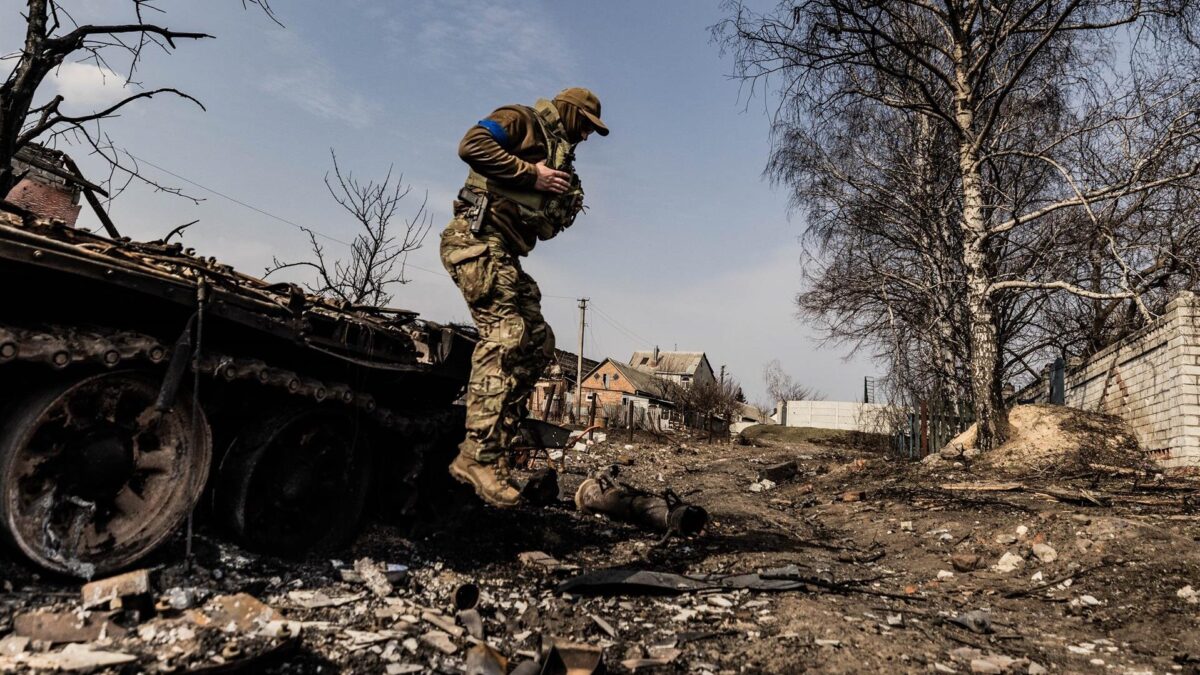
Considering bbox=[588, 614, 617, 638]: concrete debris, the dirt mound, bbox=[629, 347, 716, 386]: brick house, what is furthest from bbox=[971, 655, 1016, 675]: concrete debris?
bbox=[629, 347, 716, 386]: brick house

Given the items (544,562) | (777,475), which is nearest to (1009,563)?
(544,562)

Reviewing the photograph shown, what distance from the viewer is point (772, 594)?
392 cm

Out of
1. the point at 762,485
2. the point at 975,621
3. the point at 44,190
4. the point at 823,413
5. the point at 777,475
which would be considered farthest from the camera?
the point at 823,413

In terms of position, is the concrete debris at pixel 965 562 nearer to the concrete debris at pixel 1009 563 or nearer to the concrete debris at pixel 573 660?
the concrete debris at pixel 1009 563

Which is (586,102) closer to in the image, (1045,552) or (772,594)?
(772,594)

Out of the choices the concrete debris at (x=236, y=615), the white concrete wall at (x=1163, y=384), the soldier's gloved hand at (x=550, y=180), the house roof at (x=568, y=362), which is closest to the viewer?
the concrete debris at (x=236, y=615)

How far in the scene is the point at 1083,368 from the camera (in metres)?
13.3

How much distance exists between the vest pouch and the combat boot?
948 mm

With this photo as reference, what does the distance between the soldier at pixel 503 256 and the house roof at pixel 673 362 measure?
66.0m

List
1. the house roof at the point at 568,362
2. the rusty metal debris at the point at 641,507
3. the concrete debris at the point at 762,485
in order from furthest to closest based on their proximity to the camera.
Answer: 1. the house roof at the point at 568,362
2. the concrete debris at the point at 762,485
3. the rusty metal debris at the point at 641,507

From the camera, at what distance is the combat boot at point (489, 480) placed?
408 cm

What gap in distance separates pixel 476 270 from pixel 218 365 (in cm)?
144

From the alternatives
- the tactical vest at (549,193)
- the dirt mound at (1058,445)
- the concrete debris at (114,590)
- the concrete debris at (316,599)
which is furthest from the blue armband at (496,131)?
the dirt mound at (1058,445)

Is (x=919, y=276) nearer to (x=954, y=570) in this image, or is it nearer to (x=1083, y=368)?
(x=1083, y=368)
